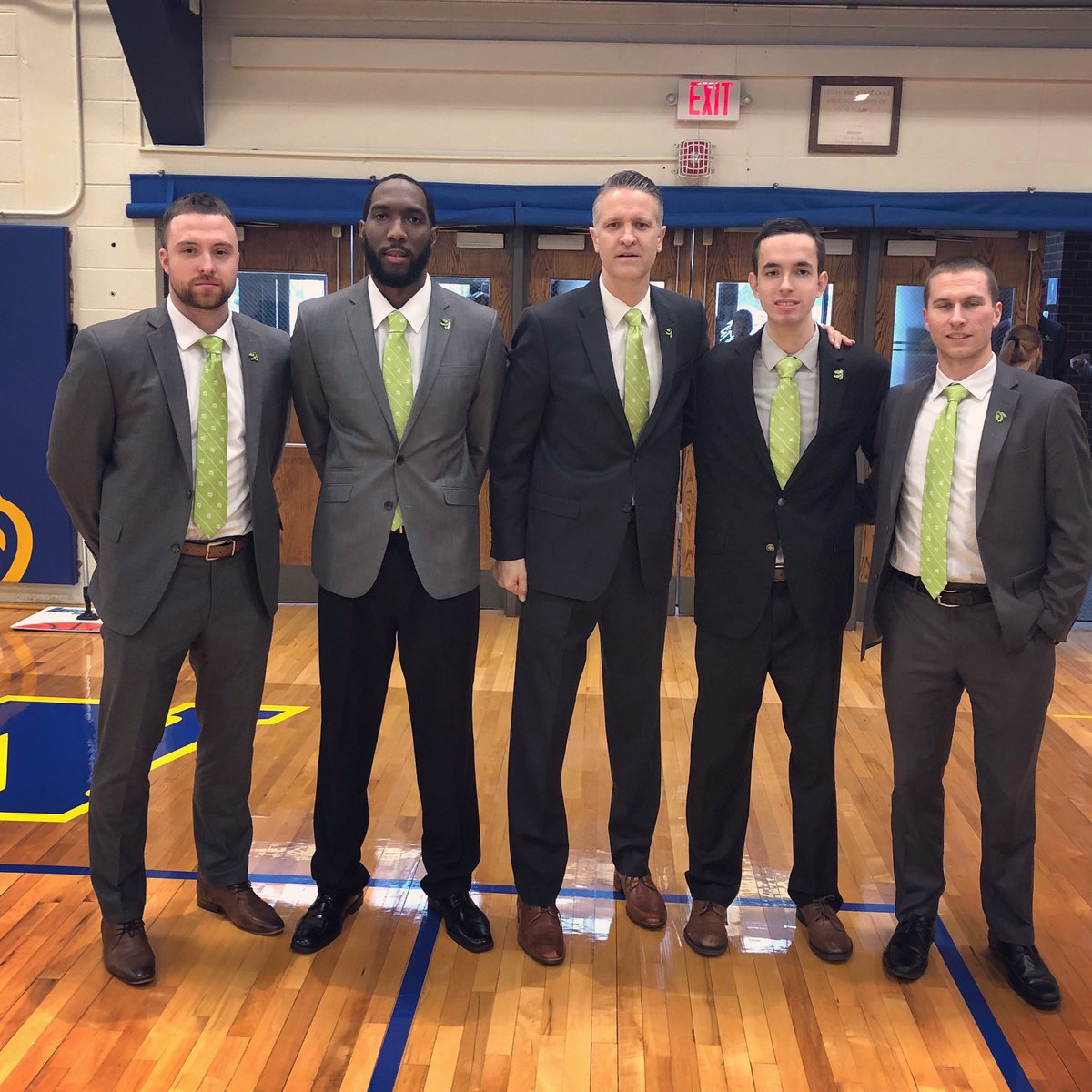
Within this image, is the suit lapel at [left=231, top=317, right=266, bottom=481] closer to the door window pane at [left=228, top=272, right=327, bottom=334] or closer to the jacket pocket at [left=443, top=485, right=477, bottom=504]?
the jacket pocket at [left=443, top=485, right=477, bottom=504]

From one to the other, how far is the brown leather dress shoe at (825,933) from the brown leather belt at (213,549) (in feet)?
5.84

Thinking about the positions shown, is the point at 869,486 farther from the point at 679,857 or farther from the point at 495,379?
the point at 679,857

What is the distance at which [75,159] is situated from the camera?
21.1ft

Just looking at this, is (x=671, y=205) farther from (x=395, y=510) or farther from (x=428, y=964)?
(x=428, y=964)

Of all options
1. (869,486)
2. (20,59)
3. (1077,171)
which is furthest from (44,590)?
(1077,171)

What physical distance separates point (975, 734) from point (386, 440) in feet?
5.38

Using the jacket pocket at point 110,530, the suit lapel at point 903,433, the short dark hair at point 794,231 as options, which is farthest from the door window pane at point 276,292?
the suit lapel at point 903,433

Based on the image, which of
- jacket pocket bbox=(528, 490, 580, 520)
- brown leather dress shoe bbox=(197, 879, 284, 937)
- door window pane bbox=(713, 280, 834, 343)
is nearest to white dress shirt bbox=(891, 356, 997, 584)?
jacket pocket bbox=(528, 490, 580, 520)

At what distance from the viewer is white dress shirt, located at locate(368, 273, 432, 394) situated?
8.96ft

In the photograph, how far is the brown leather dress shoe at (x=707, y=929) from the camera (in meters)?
2.84

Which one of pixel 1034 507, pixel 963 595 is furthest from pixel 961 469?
pixel 963 595

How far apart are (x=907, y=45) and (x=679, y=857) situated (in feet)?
16.5

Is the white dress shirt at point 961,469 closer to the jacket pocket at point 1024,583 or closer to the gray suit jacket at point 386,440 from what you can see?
the jacket pocket at point 1024,583

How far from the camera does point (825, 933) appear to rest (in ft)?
9.36
